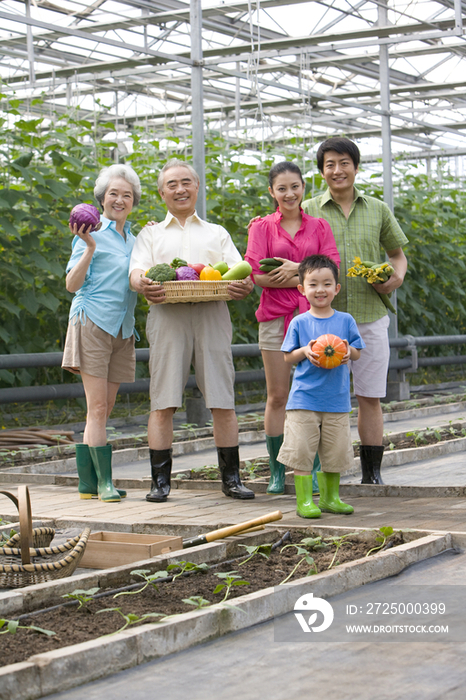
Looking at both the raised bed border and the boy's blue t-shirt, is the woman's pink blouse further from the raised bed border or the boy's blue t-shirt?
the raised bed border

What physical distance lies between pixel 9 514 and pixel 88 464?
65 centimetres

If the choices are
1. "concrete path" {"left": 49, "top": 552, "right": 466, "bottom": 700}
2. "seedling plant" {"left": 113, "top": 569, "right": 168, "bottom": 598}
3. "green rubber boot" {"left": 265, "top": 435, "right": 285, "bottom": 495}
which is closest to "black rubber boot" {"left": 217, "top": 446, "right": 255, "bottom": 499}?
"green rubber boot" {"left": 265, "top": 435, "right": 285, "bottom": 495}

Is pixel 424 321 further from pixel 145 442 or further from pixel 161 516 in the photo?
pixel 161 516

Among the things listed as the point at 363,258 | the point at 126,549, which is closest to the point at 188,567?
the point at 126,549

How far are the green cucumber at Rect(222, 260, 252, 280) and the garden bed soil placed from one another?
143 centimetres

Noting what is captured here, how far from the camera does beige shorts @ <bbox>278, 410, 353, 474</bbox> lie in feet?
13.5

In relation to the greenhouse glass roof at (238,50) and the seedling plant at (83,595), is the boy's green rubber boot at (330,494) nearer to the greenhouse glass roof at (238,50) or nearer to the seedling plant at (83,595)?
the seedling plant at (83,595)

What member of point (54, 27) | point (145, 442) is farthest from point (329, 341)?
point (54, 27)

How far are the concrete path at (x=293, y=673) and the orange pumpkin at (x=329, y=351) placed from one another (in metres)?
1.68

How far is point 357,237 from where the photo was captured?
498 centimetres

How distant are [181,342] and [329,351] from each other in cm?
96

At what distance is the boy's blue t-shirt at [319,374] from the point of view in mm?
4176

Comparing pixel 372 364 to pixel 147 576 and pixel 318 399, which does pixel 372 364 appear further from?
pixel 147 576

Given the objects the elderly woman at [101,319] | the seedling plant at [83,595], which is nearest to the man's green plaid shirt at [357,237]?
the elderly woman at [101,319]
